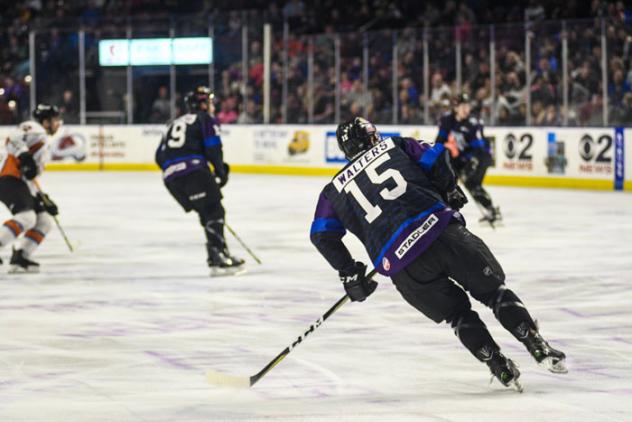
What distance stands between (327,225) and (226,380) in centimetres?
78

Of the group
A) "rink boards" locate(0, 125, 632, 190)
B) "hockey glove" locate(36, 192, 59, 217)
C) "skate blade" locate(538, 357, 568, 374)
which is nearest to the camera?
"skate blade" locate(538, 357, 568, 374)

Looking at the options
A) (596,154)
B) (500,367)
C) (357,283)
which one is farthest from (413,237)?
(596,154)

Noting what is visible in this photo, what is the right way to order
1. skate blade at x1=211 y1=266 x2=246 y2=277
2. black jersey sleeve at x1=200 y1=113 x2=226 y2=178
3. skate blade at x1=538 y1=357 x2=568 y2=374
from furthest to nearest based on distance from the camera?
skate blade at x1=211 y1=266 x2=246 y2=277, black jersey sleeve at x1=200 y1=113 x2=226 y2=178, skate blade at x1=538 y1=357 x2=568 y2=374

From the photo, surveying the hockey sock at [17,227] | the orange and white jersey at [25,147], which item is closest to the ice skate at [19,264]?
the hockey sock at [17,227]

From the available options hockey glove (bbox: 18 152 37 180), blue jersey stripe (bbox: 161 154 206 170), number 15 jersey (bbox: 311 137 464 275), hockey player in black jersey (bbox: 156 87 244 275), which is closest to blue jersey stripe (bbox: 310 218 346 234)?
number 15 jersey (bbox: 311 137 464 275)

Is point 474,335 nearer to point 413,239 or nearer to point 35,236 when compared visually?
point 413,239

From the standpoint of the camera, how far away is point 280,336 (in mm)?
6398

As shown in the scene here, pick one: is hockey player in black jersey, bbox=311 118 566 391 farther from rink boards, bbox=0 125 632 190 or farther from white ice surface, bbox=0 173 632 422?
rink boards, bbox=0 125 632 190

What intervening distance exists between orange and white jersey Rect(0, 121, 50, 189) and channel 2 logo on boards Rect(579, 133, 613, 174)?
29.0 ft

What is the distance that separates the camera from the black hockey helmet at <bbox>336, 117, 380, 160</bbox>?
16.1 feet

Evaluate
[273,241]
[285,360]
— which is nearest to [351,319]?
[285,360]

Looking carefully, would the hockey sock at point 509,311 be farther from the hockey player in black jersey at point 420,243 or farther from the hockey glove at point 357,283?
the hockey glove at point 357,283

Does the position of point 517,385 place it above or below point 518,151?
above

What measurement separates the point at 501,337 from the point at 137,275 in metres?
3.50
